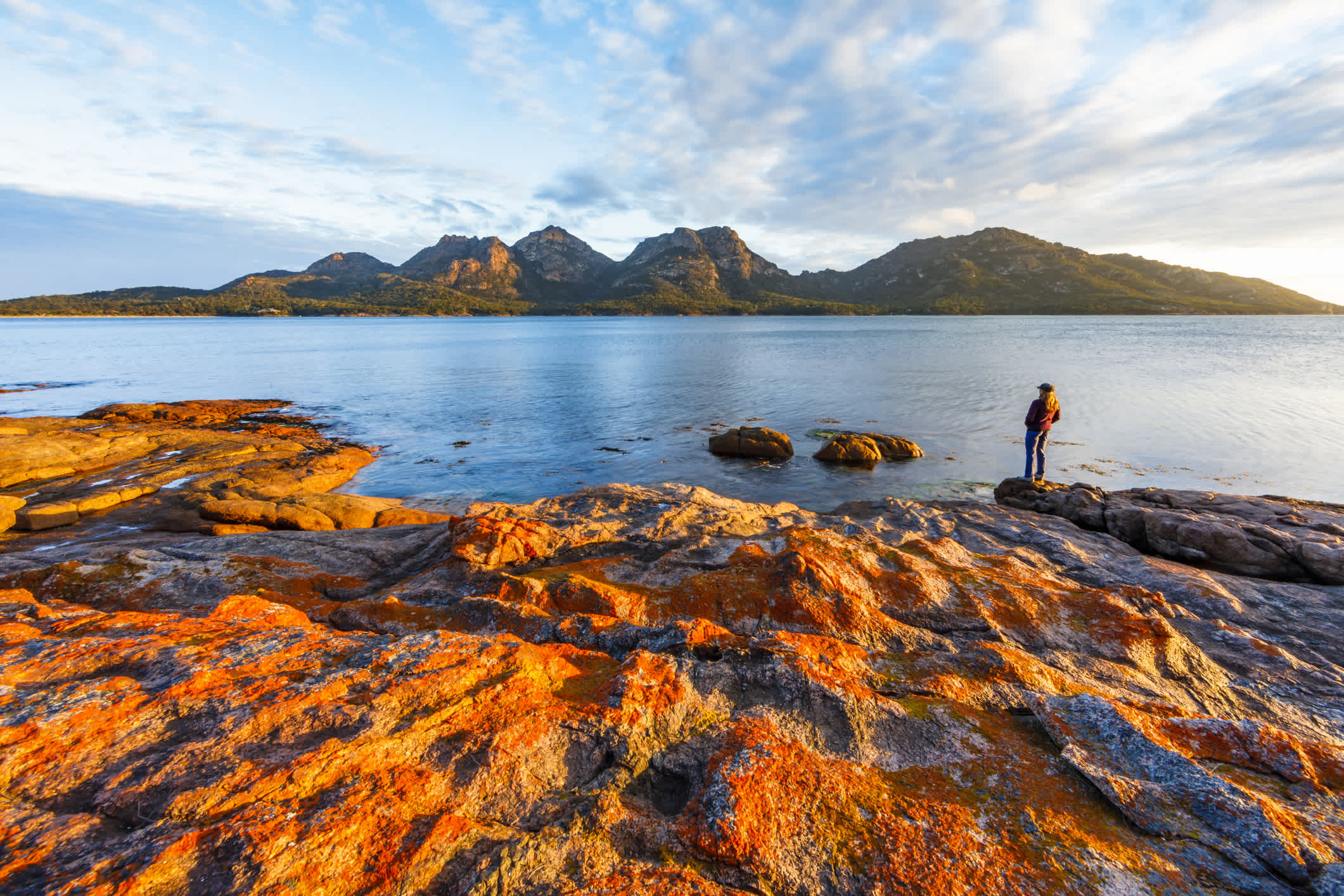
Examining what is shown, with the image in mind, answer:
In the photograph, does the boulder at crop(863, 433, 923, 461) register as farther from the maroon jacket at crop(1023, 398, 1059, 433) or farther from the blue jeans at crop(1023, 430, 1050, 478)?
the maroon jacket at crop(1023, 398, 1059, 433)

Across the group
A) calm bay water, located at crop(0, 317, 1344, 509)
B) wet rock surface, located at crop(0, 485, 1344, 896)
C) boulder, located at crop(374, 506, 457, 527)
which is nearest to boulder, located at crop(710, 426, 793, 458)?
calm bay water, located at crop(0, 317, 1344, 509)

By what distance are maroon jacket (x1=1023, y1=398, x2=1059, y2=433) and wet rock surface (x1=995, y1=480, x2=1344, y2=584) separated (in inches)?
96.9

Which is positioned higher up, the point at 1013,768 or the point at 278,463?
the point at 1013,768

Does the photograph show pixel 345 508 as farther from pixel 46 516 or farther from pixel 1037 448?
pixel 1037 448

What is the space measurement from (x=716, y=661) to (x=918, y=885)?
2.57 meters

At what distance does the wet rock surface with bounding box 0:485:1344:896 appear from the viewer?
2.99 metres

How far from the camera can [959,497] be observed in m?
19.6

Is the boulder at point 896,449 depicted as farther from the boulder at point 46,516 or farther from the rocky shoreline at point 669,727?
the boulder at point 46,516

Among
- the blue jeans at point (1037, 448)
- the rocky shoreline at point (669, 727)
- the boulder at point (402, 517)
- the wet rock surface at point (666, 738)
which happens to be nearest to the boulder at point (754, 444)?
the blue jeans at point (1037, 448)

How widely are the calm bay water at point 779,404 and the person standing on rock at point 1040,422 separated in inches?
80.8

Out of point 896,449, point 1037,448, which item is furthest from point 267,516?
point 1037,448

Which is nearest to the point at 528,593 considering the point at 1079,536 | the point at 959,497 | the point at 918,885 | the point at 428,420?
the point at 918,885

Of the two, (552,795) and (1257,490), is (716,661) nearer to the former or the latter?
(552,795)

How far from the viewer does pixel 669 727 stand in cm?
435
